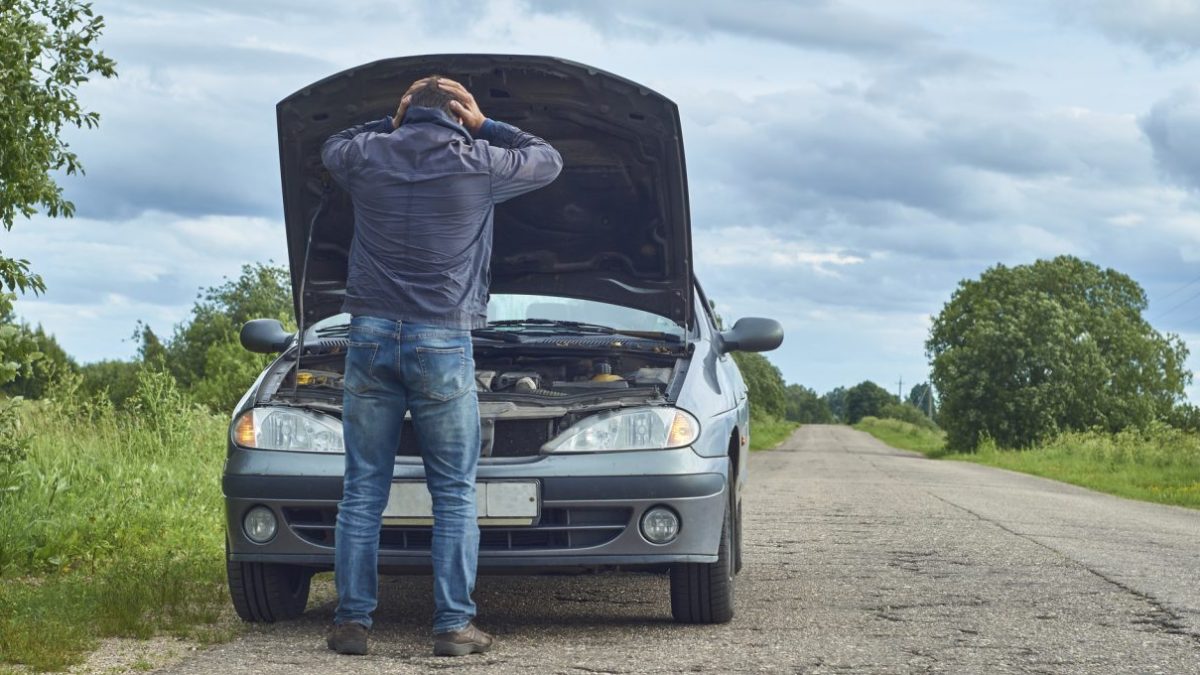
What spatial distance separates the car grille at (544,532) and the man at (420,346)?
0.65 ft

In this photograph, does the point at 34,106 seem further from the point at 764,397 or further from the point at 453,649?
the point at 764,397

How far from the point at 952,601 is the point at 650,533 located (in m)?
1.93

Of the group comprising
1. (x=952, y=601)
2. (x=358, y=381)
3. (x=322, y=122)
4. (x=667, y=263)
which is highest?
(x=322, y=122)

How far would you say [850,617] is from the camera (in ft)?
17.9

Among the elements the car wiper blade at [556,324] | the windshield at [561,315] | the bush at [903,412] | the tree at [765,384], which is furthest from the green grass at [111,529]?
the bush at [903,412]

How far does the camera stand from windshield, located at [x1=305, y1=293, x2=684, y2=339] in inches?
239

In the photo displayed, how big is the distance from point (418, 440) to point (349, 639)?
2.37ft

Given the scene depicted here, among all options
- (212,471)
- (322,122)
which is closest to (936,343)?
(212,471)

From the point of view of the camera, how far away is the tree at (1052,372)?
5112cm

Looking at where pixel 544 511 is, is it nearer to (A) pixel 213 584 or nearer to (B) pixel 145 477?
(A) pixel 213 584

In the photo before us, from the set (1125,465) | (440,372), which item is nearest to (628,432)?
(440,372)

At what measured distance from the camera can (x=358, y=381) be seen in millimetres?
4551

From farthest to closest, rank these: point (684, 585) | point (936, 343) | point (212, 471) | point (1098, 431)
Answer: point (936, 343) → point (1098, 431) → point (212, 471) → point (684, 585)

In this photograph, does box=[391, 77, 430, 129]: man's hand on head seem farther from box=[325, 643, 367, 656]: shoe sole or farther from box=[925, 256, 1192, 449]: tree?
box=[925, 256, 1192, 449]: tree
